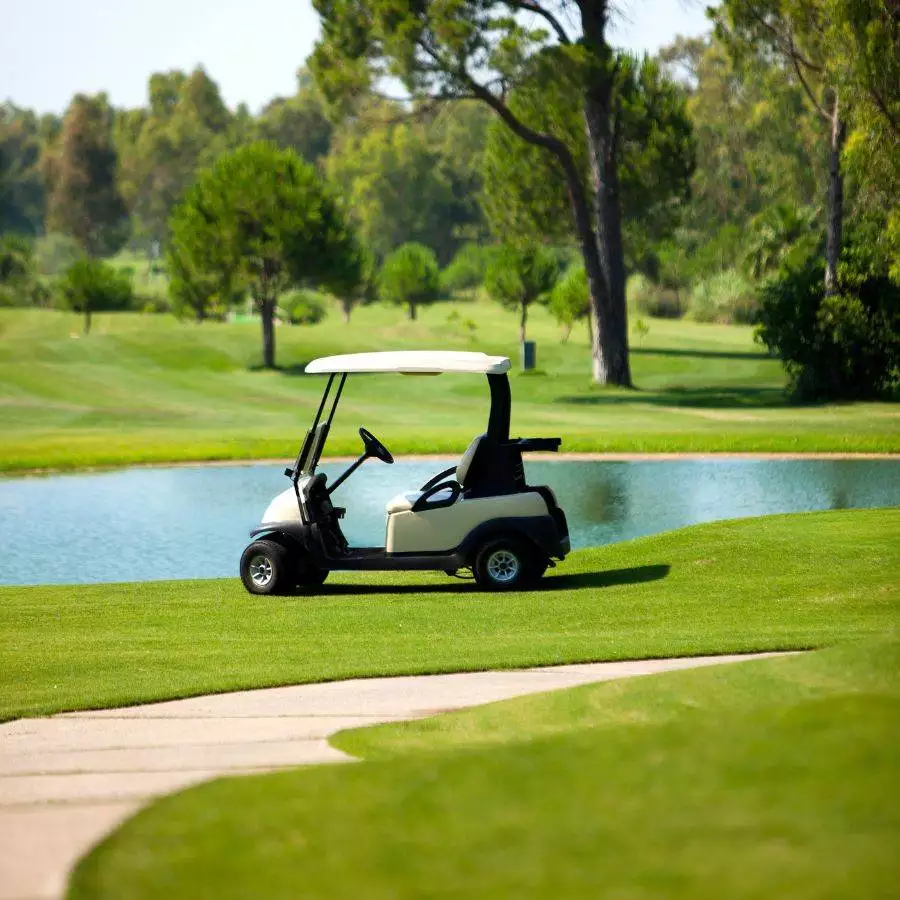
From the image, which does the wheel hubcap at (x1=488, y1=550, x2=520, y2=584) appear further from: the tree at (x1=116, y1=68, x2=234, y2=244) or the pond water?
the tree at (x1=116, y1=68, x2=234, y2=244)

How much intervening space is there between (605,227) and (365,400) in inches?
299

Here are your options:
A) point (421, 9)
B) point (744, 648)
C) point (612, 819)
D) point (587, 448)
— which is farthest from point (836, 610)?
point (421, 9)

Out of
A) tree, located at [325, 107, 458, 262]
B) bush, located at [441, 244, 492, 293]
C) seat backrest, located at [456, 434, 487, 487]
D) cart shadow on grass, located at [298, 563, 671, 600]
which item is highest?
tree, located at [325, 107, 458, 262]

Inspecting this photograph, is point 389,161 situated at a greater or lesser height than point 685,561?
greater

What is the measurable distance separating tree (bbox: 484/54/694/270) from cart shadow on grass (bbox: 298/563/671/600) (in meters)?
33.5

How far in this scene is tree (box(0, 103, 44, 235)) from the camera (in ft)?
445

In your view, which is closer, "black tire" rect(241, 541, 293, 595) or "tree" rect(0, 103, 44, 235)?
"black tire" rect(241, 541, 293, 595)

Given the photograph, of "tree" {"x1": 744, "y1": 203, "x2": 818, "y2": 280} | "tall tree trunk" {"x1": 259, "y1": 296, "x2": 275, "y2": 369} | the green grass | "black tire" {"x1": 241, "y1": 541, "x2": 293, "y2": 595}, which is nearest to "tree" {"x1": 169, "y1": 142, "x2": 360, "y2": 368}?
"tall tree trunk" {"x1": 259, "y1": 296, "x2": 275, "y2": 369}

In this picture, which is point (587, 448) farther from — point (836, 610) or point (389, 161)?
point (389, 161)

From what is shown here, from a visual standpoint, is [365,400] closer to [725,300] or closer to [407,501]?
[407,501]

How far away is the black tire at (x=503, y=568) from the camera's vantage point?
11.9 meters

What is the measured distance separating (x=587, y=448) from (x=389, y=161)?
84.5 metres

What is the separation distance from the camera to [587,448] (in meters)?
26.7

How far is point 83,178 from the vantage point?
11425 centimetres
